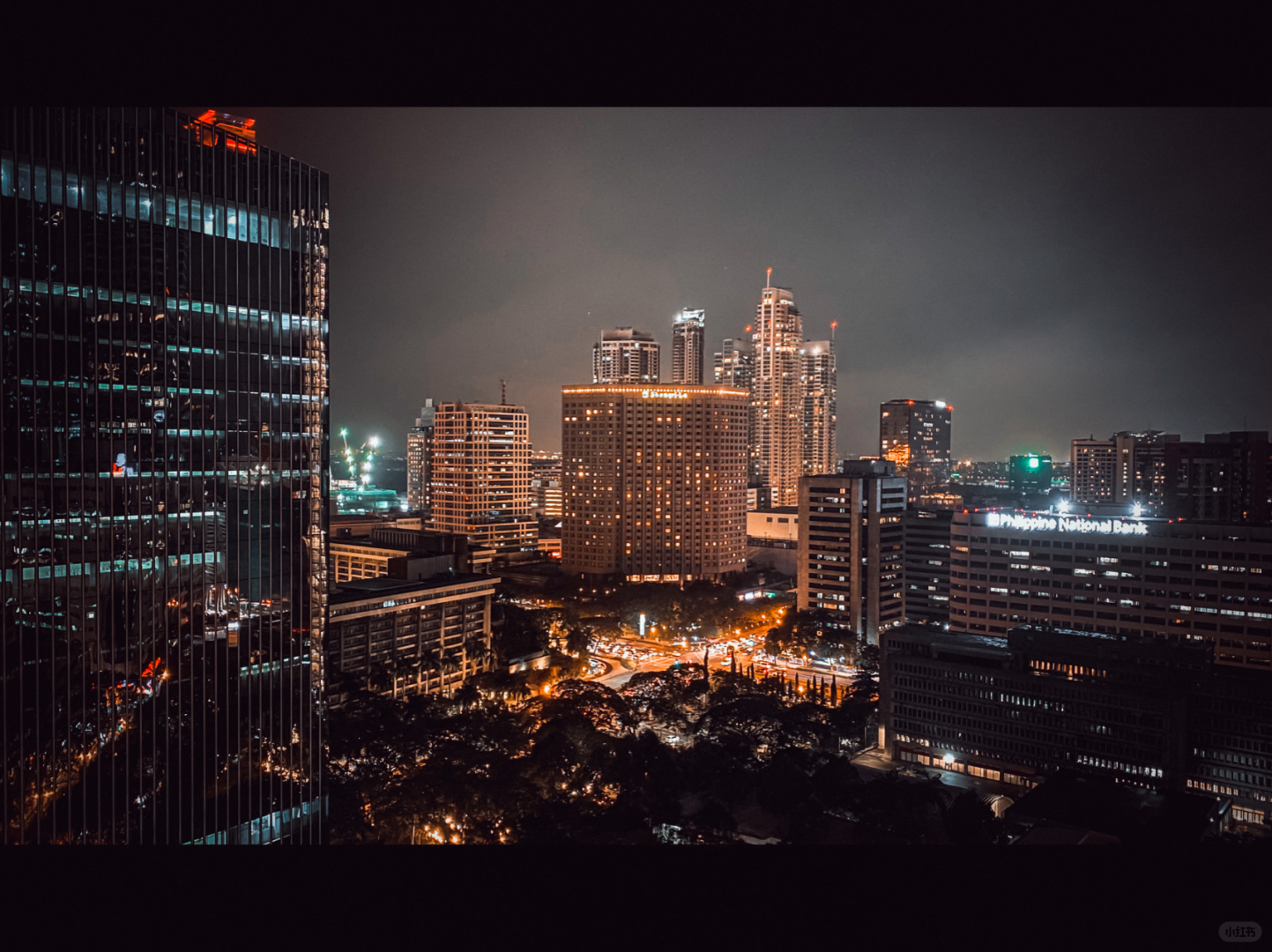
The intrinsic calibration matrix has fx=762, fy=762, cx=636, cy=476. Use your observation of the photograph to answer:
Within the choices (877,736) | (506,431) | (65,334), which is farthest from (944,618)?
(65,334)

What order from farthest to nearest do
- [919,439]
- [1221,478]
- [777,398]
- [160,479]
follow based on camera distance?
[777,398] < [919,439] < [1221,478] < [160,479]

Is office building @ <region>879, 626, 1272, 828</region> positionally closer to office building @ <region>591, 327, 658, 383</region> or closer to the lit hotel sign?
the lit hotel sign

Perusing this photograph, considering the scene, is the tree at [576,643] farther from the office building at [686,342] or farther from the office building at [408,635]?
the office building at [686,342]

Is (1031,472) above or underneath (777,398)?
underneath

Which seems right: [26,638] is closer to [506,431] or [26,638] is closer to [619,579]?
[619,579]

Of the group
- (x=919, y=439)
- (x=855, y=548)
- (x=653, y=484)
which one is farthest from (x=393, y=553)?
(x=919, y=439)

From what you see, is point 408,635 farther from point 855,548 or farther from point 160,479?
point 855,548

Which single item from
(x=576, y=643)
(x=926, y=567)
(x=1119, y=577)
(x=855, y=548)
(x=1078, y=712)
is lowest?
(x=576, y=643)

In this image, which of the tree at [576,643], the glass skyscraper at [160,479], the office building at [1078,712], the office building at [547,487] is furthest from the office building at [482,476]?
the glass skyscraper at [160,479]

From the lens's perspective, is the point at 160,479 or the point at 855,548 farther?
the point at 855,548
